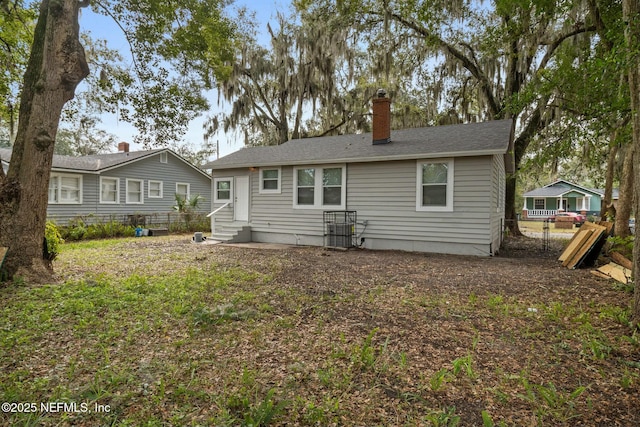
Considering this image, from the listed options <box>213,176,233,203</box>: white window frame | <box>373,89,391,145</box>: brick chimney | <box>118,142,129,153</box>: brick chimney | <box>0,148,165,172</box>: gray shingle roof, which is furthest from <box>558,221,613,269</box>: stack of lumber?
A: <box>118,142,129,153</box>: brick chimney

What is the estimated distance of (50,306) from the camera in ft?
14.0

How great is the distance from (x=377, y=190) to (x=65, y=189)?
14.0 meters

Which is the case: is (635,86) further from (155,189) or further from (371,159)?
(155,189)

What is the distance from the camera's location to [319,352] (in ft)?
10.4

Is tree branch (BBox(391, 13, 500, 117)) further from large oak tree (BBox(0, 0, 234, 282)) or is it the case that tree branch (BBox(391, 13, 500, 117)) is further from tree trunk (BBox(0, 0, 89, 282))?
tree trunk (BBox(0, 0, 89, 282))

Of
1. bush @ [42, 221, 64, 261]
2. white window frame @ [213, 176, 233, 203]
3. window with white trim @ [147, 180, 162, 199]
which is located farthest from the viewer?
window with white trim @ [147, 180, 162, 199]

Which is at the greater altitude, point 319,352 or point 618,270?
point 618,270

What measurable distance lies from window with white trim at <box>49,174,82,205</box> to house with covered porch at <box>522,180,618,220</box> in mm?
35348

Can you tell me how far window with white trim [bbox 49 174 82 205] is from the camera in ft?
48.4

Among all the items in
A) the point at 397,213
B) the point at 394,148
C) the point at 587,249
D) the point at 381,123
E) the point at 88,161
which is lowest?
the point at 587,249

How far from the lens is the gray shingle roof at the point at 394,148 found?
28.0 ft

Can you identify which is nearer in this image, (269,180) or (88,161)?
(269,180)

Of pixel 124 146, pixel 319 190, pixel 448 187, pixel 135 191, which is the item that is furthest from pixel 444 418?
pixel 124 146

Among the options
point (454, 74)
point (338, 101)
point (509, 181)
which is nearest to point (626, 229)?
point (509, 181)
